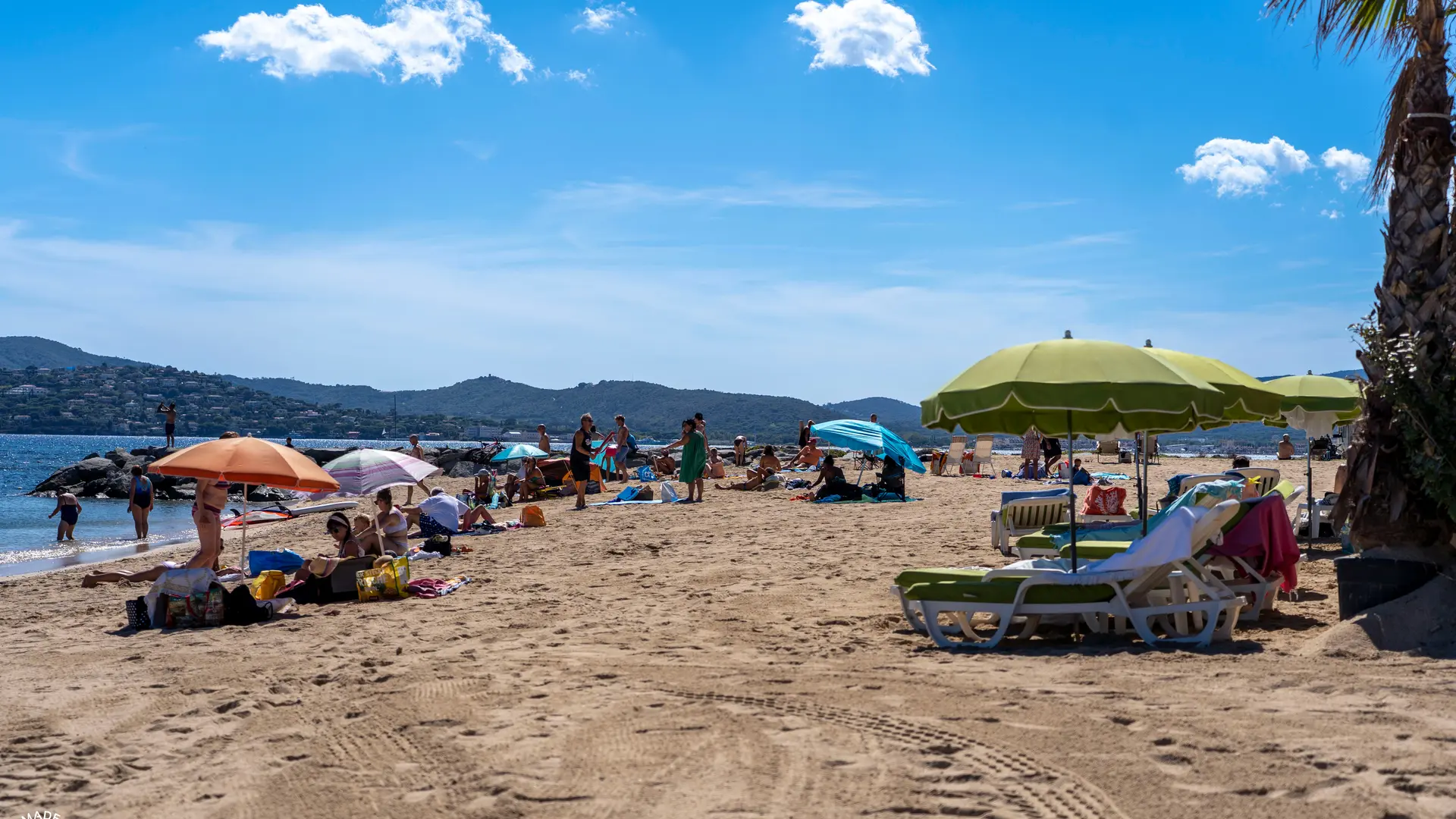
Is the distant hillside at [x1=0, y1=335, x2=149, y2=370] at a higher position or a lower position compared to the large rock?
higher

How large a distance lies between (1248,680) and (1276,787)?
152 centimetres

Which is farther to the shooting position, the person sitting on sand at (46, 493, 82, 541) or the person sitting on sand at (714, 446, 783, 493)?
the person sitting on sand at (714, 446, 783, 493)

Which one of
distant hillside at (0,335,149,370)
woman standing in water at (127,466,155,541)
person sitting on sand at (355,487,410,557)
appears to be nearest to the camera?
person sitting on sand at (355,487,410,557)

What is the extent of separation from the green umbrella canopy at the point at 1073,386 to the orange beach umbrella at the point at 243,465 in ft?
16.7

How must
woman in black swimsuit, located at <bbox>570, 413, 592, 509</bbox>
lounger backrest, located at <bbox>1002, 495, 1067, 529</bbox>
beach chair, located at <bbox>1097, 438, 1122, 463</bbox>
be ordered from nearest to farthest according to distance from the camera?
lounger backrest, located at <bbox>1002, 495, 1067, 529</bbox>
woman in black swimsuit, located at <bbox>570, 413, 592, 509</bbox>
beach chair, located at <bbox>1097, 438, 1122, 463</bbox>

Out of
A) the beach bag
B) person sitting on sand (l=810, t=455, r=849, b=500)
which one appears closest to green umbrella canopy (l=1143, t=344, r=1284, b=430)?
the beach bag

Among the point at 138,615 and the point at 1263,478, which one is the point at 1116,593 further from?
the point at 138,615

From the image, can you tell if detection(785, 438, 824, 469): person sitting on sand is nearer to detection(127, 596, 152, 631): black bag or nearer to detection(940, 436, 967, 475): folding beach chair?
detection(940, 436, 967, 475): folding beach chair

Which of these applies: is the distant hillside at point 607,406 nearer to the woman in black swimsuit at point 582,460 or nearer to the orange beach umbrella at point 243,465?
the woman in black swimsuit at point 582,460

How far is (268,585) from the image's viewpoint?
8766 millimetres

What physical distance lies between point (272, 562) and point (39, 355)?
201759mm

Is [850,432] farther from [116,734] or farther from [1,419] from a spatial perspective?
[1,419]

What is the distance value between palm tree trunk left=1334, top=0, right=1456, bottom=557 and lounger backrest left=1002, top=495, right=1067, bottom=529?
4291 millimetres

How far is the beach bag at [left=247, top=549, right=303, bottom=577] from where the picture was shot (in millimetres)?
10086
